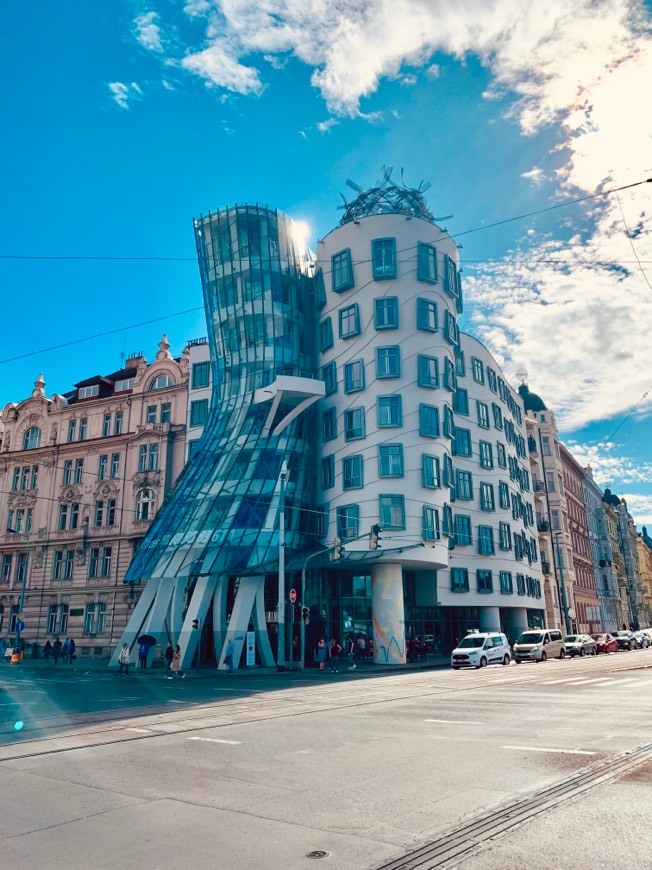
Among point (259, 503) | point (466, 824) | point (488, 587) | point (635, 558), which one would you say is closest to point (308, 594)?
point (259, 503)

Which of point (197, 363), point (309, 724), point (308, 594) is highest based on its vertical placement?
point (197, 363)

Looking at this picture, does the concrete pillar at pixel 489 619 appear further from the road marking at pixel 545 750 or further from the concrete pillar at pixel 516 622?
the road marking at pixel 545 750

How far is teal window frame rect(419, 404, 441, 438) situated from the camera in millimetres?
41219

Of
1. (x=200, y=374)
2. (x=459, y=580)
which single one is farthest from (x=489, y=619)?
(x=200, y=374)

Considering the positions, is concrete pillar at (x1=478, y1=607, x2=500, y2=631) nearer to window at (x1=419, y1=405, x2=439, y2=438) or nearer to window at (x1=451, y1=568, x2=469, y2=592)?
window at (x1=451, y1=568, x2=469, y2=592)

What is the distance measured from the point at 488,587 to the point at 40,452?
121ft

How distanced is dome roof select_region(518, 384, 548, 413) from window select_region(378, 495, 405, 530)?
1584 inches

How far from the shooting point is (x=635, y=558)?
132 m

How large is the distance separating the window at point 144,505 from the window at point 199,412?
611cm

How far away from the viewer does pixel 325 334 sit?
46.4 metres

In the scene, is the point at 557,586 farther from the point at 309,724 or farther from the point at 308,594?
the point at 309,724

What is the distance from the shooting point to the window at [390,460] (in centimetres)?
4028

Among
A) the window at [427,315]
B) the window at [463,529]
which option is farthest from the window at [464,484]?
the window at [427,315]

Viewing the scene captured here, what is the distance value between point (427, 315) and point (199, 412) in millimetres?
18221
